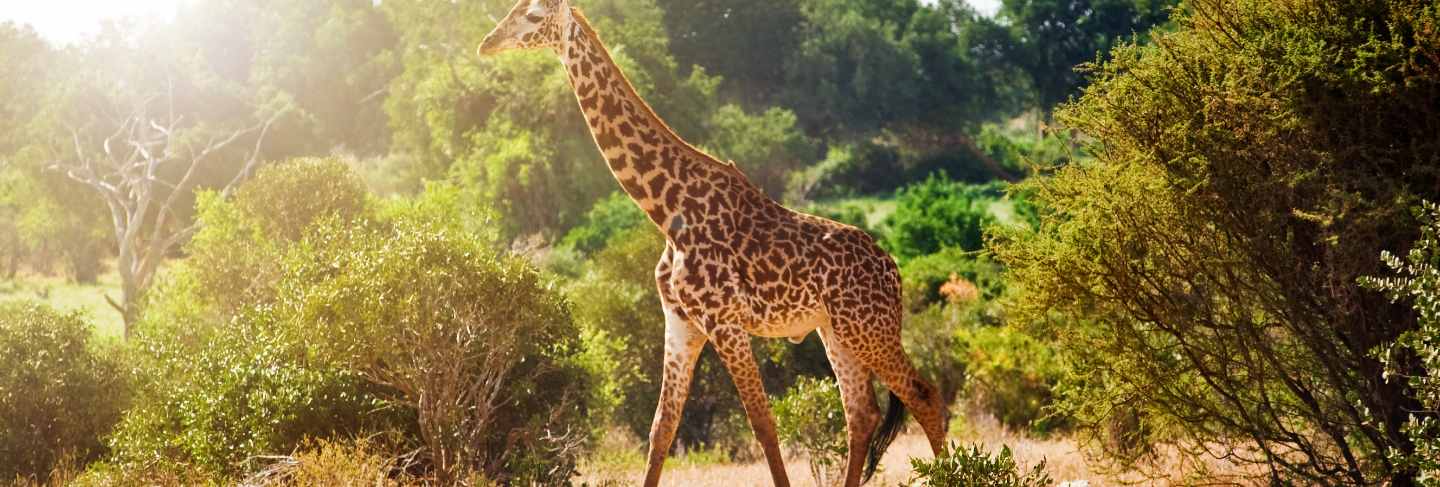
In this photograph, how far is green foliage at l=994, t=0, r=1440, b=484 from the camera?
1029 cm

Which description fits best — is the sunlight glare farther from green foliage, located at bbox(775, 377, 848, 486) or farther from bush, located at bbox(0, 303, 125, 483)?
green foliage, located at bbox(775, 377, 848, 486)

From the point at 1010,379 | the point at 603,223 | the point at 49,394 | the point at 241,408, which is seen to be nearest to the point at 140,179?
the point at 603,223

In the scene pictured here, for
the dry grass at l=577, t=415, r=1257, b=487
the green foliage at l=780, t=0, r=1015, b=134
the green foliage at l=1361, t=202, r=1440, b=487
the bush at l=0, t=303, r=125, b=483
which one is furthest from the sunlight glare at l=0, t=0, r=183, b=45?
the green foliage at l=1361, t=202, r=1440, b=487

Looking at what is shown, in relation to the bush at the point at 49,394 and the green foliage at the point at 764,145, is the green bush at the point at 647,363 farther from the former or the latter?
the green foliage at the point at 764,145

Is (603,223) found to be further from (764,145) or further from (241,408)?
(241,408)

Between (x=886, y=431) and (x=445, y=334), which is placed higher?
(x=886, y=431)

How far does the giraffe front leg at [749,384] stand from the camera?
1009 cm

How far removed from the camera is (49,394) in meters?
14.6

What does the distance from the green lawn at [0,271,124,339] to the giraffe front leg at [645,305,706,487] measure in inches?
1064

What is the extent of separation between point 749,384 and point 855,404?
0.99m

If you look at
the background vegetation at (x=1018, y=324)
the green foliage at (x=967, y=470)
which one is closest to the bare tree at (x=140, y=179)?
the background vegetation at (x=1018, y=324)

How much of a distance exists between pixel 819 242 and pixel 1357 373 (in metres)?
4.11

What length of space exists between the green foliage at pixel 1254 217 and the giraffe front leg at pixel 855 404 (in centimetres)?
200

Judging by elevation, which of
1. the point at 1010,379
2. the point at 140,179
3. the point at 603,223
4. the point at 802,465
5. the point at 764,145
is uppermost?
the point at 764,145
